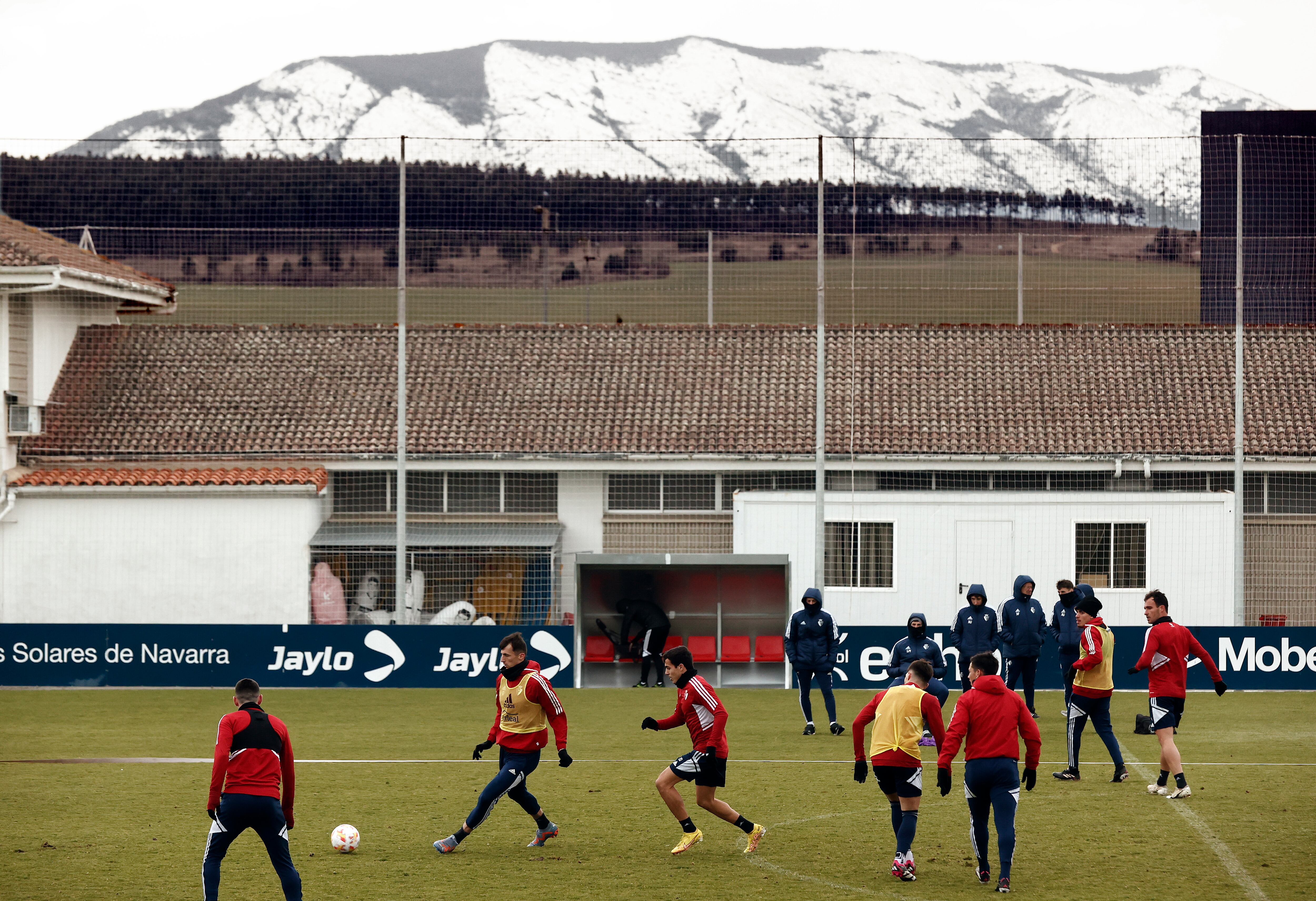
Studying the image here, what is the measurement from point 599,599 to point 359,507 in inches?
252

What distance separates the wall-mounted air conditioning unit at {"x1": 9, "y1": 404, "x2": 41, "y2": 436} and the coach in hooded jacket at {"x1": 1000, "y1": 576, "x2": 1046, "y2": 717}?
21457 mm

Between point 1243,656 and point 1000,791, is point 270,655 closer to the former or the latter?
point 1000,791

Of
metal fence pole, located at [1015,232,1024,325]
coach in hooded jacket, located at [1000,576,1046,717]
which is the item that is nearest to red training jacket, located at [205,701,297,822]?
coach in hooded jacket, located at [1000,576,1046,717]

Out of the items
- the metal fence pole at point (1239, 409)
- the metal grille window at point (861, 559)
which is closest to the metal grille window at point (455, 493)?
the metal grille window at point (861, 559)

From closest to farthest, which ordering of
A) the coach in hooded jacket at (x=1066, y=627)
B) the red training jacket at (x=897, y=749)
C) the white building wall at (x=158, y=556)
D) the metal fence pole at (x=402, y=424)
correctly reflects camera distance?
the red training jacket at (x=897, y=749)
the coach in hooded jacket at (x=1066, y=627)
the metal fence pole at (x=402, y=424)
the white building wall at (x=158, y=556)

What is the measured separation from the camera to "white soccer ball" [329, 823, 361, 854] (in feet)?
37.1

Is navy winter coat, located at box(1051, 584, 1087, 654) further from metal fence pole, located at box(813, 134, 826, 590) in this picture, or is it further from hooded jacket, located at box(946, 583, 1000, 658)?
metal fence pole, located at box(813, 134, 826, 590)

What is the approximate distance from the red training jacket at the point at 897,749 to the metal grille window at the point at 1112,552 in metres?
18.2

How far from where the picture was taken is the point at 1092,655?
13516 millimetres

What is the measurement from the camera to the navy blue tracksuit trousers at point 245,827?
8961 mm

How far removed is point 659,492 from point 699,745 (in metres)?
18.6

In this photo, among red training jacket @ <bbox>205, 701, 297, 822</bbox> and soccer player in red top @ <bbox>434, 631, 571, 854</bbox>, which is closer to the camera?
red training jacket @ <bbox>205, 701, 297, 822</bbox>

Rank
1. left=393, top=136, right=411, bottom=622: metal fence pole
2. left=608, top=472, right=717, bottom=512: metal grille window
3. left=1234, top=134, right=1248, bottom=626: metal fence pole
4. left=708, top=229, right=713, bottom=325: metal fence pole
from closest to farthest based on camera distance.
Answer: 1. left=1234, top=134, right=1248, bottom=626: metal fence pole
2. left=393, top=136, right=411, bottom=622: metal fence pole
3. left=608, top=472, right=717, bottom=512: metal grille window
4. left=708, top=229, right=713, bottom=325: metal fence pole

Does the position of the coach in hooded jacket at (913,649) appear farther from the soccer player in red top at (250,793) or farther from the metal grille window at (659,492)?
the metal grille window at (659,492)
